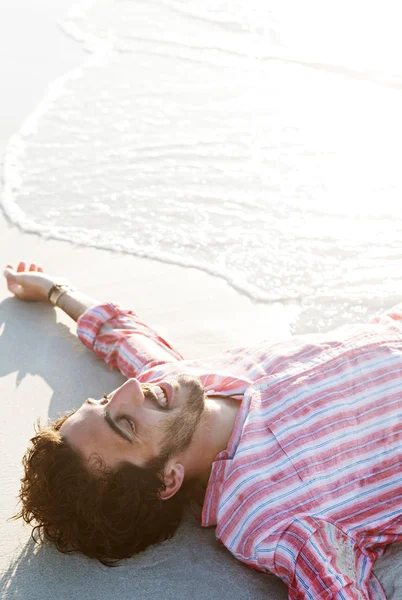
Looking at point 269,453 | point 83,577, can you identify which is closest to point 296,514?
point 269,453

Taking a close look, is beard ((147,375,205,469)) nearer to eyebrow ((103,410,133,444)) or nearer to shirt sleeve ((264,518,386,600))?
eyebrow ((103,410,133,444))

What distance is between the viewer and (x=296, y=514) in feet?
8.78

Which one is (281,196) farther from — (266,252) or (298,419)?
(298,419)

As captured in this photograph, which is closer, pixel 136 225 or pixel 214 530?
pixel 214 530

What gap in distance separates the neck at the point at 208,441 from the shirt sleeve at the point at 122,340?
0.61 m

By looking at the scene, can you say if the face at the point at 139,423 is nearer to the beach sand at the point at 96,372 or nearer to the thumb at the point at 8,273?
the beach sand at the point at 96,372

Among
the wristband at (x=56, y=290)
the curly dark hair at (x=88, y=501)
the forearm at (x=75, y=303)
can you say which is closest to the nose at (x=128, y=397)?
the curly dark hair at (x=88, y=501)

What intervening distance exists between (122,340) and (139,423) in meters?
0.98

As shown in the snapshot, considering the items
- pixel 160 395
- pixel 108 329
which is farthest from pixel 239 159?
pixel 160 395

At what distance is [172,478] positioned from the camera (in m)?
2.87

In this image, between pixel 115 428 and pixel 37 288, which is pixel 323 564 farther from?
pixel 37 288

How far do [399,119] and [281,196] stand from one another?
1798 mm

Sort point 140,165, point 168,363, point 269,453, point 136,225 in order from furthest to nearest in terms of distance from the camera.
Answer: point 140,165, point 136,225, point 168,363, point 269,453

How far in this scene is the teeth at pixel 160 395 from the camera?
2932mm
